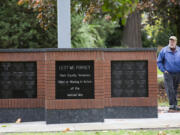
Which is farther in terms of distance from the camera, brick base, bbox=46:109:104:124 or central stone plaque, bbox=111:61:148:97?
central stone plaque, bbox=111:61:148:97

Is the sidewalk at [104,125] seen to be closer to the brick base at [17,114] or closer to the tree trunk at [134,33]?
the brick base at [17,114]

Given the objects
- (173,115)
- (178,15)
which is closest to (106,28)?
(178,15)

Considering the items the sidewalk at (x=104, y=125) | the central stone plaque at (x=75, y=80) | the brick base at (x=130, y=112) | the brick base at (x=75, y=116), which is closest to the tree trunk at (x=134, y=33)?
the brick base at (x=130, y=112)

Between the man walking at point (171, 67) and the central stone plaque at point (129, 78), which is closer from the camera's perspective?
the central stone plaque at point (129, 78)

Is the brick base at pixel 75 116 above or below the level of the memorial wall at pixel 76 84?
below

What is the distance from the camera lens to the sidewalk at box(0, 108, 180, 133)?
7750mm

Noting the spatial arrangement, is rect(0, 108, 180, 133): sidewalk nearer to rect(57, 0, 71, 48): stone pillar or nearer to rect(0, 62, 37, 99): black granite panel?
rect(0, 62, 37, 99): black granite panel

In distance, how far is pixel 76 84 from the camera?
28.0 ft

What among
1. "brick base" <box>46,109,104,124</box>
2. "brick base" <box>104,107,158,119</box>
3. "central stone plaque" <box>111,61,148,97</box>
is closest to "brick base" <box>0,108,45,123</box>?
"brick base" <box>46,109,104,124</box>

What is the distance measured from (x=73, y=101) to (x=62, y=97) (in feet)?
0.74

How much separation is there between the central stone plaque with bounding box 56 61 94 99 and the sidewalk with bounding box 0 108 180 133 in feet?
1.97

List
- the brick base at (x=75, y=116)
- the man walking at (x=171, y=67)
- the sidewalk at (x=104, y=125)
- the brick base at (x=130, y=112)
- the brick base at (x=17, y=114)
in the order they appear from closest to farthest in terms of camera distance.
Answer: the sidewalk at (x=104, y=125) < the brick base at (x=75, y=116) < the brick base at (x=17, y=114) < the brick base at (x=130, y=112) < the man walking at (x=171, y=67)

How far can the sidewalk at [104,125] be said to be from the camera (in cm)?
775

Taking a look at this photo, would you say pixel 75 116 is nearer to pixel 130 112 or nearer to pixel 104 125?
pixel 104 125
